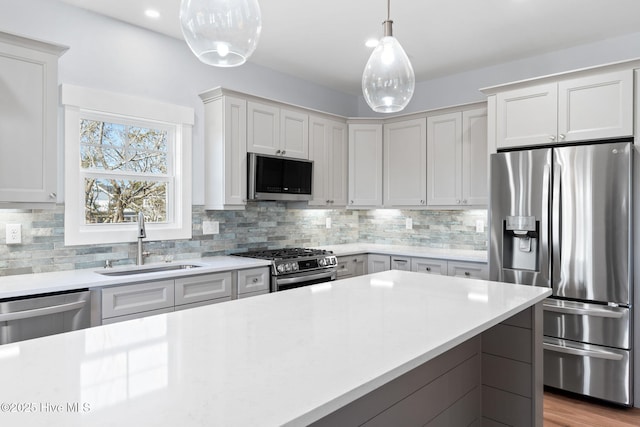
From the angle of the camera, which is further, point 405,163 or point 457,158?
point 405,163

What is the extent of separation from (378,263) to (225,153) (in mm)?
1890

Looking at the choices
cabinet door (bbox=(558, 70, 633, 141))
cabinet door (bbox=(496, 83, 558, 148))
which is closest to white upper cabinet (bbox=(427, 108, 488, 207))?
cabinet door (bbox=(496, 83, 558, 148))

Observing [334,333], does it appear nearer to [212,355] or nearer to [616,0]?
[212,355]

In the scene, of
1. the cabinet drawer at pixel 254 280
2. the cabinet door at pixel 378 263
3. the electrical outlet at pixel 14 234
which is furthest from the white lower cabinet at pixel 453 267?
the electrical outlet at pixel 14 234

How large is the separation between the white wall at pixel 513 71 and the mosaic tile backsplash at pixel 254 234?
3.92 feet

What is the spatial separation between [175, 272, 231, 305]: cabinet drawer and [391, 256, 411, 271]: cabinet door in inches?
68.2

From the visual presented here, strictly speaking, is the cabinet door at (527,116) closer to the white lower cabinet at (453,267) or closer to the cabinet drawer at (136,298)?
the white lower cabinet at (453,267)

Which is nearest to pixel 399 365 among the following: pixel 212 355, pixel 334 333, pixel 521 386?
pixel 334 333

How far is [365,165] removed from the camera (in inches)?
182

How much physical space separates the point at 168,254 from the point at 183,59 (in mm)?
1614

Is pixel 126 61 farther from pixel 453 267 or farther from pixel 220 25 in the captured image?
pixel 453 267

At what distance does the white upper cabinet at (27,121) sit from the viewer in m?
2.34

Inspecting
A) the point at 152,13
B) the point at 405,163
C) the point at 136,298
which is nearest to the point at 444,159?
the point at 405,163

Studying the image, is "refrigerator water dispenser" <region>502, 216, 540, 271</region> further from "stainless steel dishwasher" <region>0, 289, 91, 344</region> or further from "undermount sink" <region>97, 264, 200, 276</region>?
"stainless steel dishwasher" <region>0, 289, 91, 344</region>
